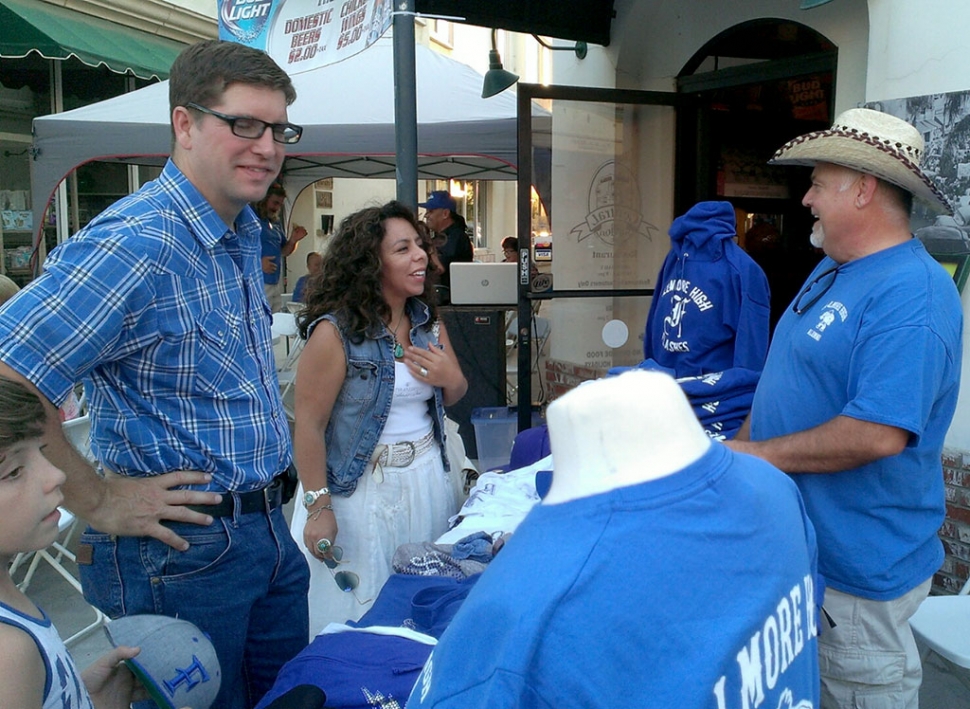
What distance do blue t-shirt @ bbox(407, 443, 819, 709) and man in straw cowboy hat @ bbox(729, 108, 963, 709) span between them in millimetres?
1184

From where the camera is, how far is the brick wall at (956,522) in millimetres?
3389

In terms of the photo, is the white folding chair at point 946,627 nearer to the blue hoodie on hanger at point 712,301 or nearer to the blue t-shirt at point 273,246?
the blue hoodie on hanger at point 712,301

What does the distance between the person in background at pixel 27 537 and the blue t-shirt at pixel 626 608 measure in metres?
0.71

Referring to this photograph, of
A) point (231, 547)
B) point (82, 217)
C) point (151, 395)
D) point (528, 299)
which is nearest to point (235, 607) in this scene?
point (231, 547)

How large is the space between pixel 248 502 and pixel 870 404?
4.61 feet

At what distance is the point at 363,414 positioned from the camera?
2.63m

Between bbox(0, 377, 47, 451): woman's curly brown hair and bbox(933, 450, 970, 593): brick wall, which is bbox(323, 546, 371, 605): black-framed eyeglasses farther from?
bbox(933, 450, 970, 593): brick wall

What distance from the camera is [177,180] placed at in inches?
68.0

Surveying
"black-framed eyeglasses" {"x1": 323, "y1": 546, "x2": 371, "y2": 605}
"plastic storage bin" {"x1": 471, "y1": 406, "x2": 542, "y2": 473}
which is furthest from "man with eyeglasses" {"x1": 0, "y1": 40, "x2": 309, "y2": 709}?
"plastic storage bin" {"x1": 471, "y1": 406, "x2": 542, "y2": 473}

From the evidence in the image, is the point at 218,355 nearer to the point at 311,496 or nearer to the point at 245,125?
the point at 245,125

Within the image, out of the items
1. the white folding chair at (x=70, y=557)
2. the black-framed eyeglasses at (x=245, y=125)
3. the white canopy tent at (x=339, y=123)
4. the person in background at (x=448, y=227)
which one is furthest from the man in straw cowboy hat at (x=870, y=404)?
the person in background at (x=448, y=227)

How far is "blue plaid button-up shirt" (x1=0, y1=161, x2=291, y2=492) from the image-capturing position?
56.9 inches

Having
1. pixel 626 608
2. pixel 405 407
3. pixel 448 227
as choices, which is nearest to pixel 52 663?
pixel 626 608

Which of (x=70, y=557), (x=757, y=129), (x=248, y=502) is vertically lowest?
(x=70, y=557)
